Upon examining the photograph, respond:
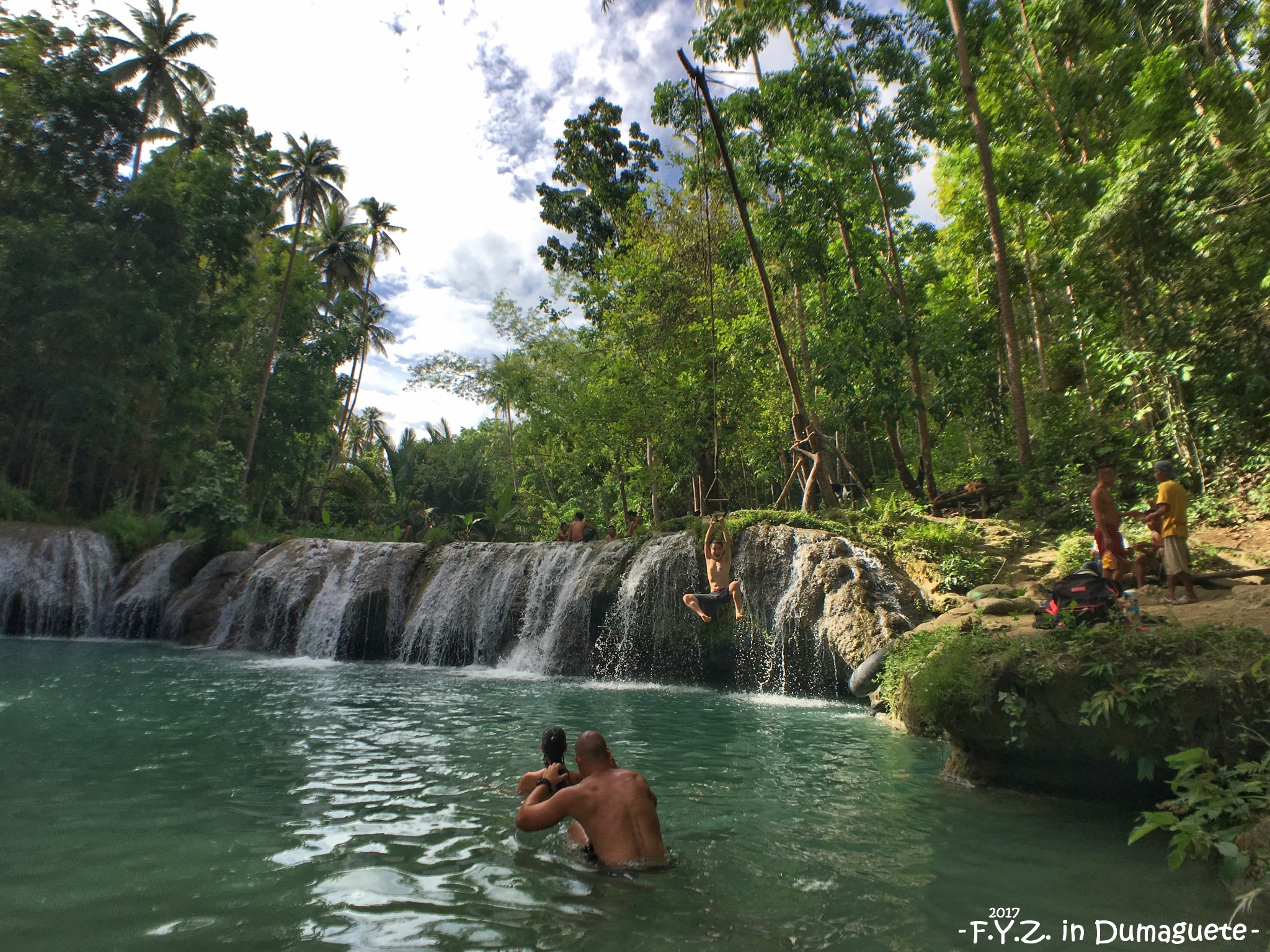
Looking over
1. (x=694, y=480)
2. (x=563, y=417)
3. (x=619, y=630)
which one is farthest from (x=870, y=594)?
(x=563, y=417)

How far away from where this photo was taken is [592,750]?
4.36 metres

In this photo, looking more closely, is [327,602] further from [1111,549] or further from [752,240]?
[1111,549]

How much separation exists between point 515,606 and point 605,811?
41.5 feet

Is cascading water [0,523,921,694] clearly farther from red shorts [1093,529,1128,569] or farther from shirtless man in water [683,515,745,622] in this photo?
red shorts [1093,529,1128,569]

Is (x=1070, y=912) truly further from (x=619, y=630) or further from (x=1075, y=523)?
(x=619, y=630)

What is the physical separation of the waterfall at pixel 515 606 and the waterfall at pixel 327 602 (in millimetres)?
988

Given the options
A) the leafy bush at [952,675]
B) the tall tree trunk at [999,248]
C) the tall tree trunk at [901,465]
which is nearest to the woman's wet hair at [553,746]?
the leafy bush at [952,675]

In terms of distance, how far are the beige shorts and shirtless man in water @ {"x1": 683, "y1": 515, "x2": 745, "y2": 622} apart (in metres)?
4.80

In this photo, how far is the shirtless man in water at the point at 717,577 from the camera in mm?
9695

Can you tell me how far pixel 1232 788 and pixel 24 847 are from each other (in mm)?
6958

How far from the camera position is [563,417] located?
838 inches

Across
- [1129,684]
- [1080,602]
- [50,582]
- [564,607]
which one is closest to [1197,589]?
[1080,602]

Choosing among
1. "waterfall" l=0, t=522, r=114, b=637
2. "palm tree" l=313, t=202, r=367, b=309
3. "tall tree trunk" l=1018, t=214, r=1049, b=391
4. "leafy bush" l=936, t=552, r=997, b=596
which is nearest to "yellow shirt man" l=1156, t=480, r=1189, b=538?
"leafy bush" l=936, t=552, r=997, b=596

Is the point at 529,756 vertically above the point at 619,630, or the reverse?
the point at 619,630
